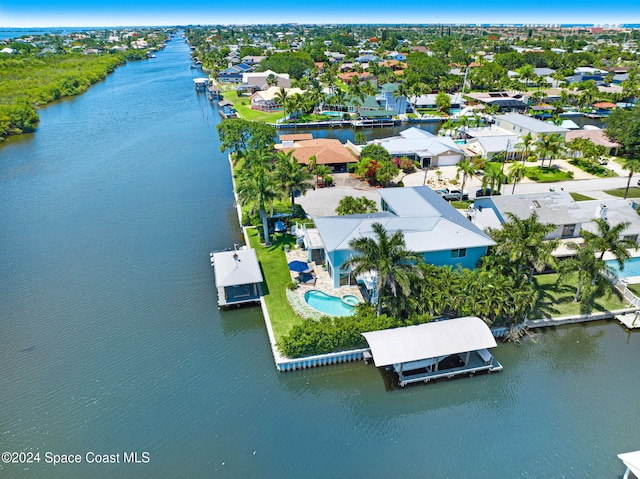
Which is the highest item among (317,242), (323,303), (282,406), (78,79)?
(78,79)

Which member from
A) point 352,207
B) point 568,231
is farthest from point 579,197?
point 352,207

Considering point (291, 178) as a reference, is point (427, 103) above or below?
above

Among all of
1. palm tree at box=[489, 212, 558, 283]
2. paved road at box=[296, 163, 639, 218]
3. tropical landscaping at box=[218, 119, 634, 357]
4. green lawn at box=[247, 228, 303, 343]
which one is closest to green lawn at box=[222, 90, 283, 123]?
paved road at box=[296, 163, 639, 218]

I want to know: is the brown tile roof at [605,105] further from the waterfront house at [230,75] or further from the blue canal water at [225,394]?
the waterfront house at [230,75]

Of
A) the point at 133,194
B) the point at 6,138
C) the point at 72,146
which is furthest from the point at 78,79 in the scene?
the point at 133,194

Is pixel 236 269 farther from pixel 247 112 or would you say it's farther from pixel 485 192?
pixel 247 112

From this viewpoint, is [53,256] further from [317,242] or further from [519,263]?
[519,263]
